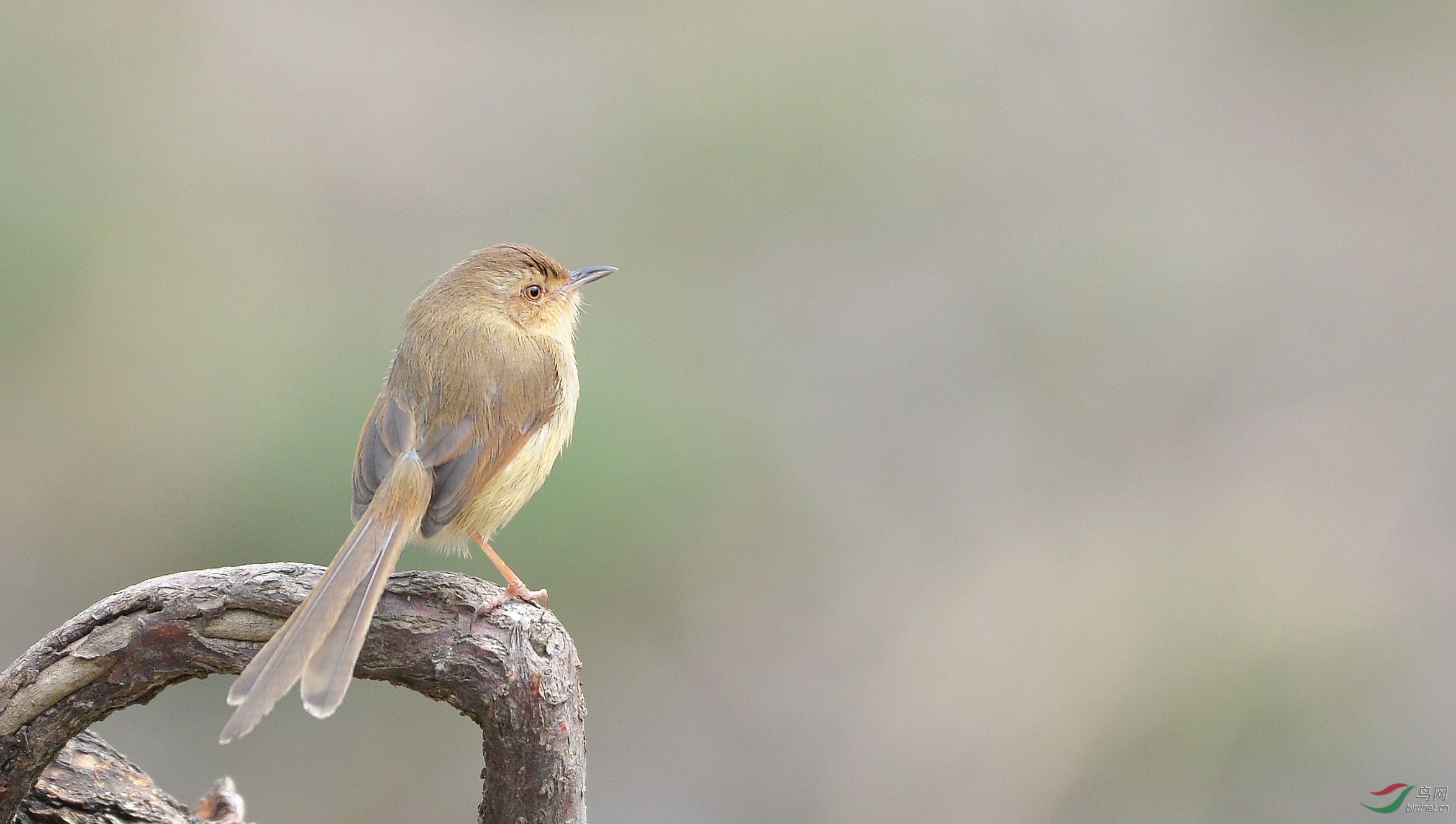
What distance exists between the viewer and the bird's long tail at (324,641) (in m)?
3.23

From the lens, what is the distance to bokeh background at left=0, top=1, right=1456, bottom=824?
792cm

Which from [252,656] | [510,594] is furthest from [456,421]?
[252,656]

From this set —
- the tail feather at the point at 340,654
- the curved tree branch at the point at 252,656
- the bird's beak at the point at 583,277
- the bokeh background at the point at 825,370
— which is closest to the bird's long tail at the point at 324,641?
the tail feather at the point at 340,654

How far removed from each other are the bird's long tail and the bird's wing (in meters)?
0.35

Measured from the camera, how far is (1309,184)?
11.5 m

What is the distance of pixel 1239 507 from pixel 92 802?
740 cm

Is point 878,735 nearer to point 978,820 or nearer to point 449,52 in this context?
point 978,820

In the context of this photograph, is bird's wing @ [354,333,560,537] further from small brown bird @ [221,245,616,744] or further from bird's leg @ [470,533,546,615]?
bird's leg @ [470,533,546,615]

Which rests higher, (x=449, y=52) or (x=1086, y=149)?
(x=449, y=52)

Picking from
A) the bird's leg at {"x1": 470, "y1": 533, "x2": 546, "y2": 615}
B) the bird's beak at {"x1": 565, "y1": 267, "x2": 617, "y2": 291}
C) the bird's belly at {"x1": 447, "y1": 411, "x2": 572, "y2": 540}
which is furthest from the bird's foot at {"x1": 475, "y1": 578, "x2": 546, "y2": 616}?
the bird's beak at {"x1": 565, "y1": 267, "x2": 617, "y2": 291}

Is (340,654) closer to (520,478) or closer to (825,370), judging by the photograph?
(520,478)

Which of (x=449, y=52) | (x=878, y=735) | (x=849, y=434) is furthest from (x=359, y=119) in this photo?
(x=878, y=735)

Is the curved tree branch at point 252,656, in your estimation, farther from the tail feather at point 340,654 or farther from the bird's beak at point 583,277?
the bird's beak at point 583,277

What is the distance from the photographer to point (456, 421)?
14.2 feet
